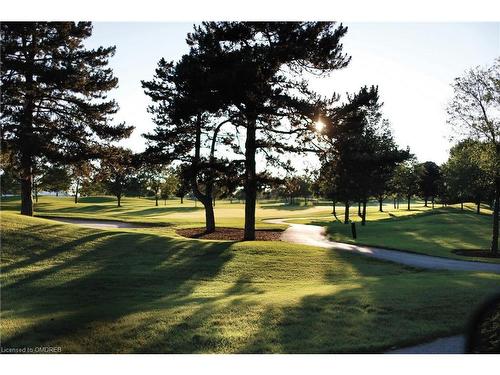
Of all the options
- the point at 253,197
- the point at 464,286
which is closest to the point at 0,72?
the point at 253,197

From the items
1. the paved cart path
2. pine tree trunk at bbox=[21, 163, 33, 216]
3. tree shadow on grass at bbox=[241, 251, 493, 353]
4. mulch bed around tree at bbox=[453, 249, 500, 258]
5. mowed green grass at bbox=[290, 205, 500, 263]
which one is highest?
pine tree trunk at bbox=[21, 163, 33, 216]

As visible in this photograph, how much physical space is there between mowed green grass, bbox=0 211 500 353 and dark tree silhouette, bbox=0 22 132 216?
6707 millimetres

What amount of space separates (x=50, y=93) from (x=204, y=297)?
21.5 metres

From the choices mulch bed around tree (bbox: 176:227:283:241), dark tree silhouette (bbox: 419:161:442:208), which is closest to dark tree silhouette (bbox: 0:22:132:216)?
mulch bed around tree (bbox: 176:227:283:241)

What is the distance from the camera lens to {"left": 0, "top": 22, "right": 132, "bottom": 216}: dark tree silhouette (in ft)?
89.7

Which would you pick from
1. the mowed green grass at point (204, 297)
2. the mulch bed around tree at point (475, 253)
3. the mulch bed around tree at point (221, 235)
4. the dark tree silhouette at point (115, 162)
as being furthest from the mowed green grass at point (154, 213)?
the mowed green grass at point (204, 297)

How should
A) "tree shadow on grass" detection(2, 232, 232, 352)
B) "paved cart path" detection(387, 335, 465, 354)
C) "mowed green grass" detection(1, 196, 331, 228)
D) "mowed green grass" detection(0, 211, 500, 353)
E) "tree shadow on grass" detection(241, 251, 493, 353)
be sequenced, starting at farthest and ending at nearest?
"mowed green grass" detection(1, 196, 331, 228) < "tree shadow on grass" detection(2, 232, 232, 352) < "mowed green grass" detection(0, 211, 500, 353) < "tree shadow on grass" detection(241, 251, 493, 353) < "paved cart path" detection(387, 335, 465, 354)

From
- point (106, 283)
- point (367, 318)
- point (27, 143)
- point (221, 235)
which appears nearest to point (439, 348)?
point (367, 318)

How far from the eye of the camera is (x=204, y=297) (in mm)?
14422

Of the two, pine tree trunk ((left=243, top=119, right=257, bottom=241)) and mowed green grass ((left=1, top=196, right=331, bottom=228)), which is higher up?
pine tree trunk ((left=243, top=119, right=257, bottom=241))

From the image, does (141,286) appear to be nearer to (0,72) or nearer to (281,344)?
(281,344)

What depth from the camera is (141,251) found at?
2161cm

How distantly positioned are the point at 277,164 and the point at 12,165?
57.2ft

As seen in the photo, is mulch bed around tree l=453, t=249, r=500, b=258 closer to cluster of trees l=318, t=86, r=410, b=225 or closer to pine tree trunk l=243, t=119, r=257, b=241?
cluster of trees l=318, t=86, r=410, b=225
